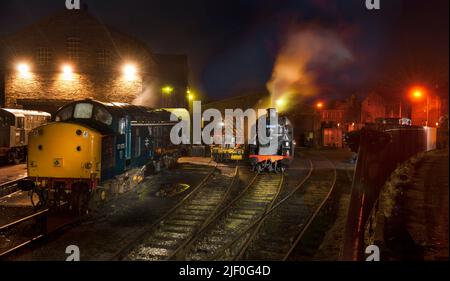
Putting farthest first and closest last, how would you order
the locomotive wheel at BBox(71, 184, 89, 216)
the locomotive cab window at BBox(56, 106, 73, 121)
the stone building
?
the stone building, the locomotive cab window at BBox(56, 106, 73, 121), the locomotive wheel at BBox(71, 184, 89, 216)

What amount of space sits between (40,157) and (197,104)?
26.1 m

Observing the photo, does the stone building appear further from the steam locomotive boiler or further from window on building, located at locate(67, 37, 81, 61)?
the steam locomotive boiler

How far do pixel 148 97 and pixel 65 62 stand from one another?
285 inches

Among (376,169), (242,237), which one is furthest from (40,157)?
(376,169)

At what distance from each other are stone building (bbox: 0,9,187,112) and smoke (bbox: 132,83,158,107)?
46 cm

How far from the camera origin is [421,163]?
22094 mm

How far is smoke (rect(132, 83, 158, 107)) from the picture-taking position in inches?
1308

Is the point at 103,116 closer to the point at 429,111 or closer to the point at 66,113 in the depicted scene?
the point at 66,113

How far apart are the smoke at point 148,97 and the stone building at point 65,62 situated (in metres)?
0.46

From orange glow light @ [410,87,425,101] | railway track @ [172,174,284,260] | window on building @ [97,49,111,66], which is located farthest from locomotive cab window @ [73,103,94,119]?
orange glow light @ [410,87,425,101]

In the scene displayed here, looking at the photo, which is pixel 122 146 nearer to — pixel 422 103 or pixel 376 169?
pixel 376 169

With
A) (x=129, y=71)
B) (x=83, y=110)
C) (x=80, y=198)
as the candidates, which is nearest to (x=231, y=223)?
(x=80, y=198)

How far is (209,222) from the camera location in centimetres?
1106

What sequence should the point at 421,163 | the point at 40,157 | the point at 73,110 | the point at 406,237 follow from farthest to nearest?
the point at 421,163, the point at 73,110, the point at 40,157, the point at 406,237
